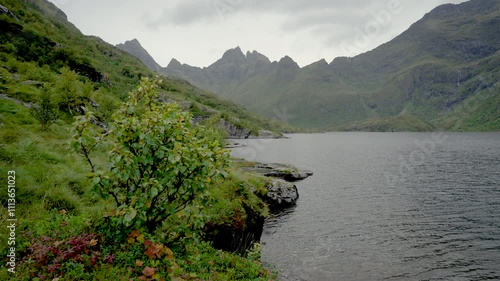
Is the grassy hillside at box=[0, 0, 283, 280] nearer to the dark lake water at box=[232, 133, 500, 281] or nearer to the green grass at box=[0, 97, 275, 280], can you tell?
the green grass at box=[0, 97, 275, 280]

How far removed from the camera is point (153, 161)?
8.45 meters

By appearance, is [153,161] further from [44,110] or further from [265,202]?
[265,202]

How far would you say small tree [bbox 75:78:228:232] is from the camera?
26.2 ft

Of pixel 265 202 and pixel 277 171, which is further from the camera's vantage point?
pixel 277 171

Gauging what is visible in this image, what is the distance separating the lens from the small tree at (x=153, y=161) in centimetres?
797

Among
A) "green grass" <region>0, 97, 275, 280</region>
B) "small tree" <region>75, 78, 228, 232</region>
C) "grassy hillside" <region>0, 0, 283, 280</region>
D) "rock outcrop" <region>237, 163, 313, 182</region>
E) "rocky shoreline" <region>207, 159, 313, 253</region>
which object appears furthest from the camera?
"rock outcrop" <region>237, 163, 313, 182</region>

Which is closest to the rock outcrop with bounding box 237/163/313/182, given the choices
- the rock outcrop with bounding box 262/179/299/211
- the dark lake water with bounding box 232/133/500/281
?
the dark lake water with bounding box 232/133/500/281

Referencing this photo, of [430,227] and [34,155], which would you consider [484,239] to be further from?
[34,155]

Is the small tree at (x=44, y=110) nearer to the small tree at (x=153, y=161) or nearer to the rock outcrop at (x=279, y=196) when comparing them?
the small tree at (x=153, y=161)

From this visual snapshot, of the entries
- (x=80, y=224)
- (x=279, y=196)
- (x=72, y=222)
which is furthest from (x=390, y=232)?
(x=72, y=222)

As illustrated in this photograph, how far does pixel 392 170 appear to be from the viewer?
217 ft

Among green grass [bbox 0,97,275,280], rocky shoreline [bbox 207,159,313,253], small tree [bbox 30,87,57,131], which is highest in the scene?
small tree [bbox 30,87,57,131]

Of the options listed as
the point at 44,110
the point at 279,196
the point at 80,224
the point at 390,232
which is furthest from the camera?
the point at 279,196

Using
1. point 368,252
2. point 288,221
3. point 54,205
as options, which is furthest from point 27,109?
point 368,252
